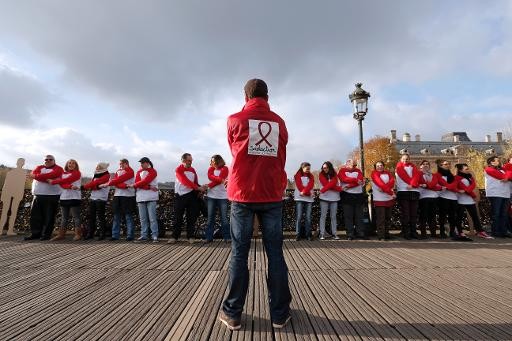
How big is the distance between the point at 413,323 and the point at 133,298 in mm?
2832

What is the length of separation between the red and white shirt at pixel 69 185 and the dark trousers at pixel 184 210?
9.08ft

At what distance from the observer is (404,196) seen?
28.3ft

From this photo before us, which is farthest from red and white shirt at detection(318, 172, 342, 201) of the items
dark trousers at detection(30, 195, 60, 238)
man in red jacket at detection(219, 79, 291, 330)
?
dark trousers at detection(30, 195, 60, 238)

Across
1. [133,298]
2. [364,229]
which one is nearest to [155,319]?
[133,298]

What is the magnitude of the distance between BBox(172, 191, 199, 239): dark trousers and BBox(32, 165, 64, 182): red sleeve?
3.34 m

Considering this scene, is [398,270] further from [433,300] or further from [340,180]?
[340,180]

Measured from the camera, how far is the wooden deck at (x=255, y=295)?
276 centimetres

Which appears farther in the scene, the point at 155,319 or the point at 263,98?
the point at 263,98

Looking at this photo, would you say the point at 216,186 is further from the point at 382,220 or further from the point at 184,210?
the point at 382,220

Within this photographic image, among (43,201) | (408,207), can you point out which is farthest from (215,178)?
(408,207)

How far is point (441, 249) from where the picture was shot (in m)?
6.96

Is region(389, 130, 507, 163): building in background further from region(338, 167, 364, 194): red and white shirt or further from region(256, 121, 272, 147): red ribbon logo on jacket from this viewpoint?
region(256, 121, 272, 147): red ribbon logo on jacket

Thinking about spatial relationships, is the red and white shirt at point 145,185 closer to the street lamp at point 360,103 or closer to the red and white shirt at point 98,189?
the red and white shirt at point 98,189

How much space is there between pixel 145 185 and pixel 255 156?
19.7 ft
